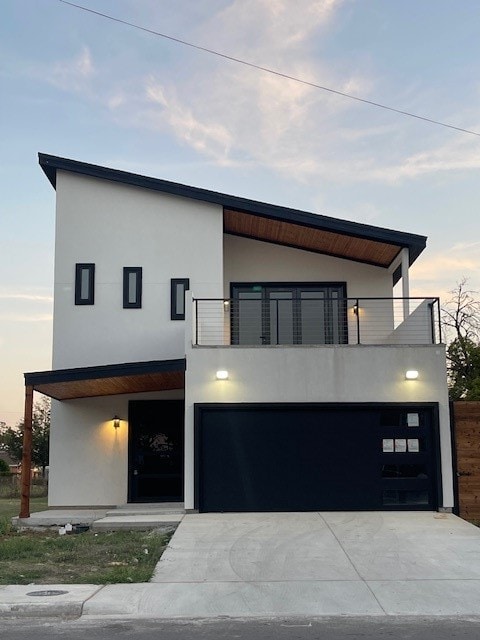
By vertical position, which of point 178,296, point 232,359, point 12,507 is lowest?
point 12,507

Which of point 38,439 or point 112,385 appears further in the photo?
point 38,439

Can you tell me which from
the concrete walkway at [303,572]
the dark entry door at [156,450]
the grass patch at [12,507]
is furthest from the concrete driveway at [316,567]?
the grass patch at [12,507]

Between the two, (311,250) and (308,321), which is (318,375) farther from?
(311,250)

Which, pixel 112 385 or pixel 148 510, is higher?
pixel 112 385

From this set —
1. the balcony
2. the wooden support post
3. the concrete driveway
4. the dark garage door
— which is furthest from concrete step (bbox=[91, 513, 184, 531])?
the balcony

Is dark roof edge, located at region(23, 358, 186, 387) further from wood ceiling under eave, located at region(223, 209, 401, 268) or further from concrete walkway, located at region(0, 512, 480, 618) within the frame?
wood ceiling under eave, located at region(223, 209, 401, 268)

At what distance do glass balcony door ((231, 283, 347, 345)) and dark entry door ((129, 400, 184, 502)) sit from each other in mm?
2423

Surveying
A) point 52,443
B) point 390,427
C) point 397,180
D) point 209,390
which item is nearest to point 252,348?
point 209,390

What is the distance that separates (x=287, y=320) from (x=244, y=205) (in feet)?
10.2

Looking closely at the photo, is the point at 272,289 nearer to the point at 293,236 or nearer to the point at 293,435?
the point at 293,236

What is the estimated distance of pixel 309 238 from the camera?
56.9 feet

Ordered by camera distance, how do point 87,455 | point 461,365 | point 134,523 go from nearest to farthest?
point 134,523, point 87,455, point 461,365

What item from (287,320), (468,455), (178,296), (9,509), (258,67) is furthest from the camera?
(9,509)

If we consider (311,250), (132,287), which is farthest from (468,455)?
(132,287)
